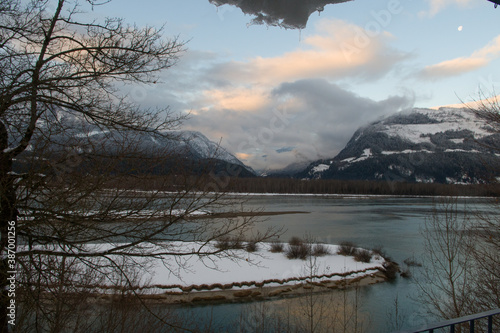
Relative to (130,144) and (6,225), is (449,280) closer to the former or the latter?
(130,144)

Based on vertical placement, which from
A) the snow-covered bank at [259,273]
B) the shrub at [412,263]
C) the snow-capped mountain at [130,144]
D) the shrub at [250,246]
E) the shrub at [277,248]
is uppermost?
the snow-capped mountain at [130,144]

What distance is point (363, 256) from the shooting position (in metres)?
19.0

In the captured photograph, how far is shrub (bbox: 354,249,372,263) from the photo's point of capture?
1873 cm

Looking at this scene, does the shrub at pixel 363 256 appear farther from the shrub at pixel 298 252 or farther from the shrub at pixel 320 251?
the shrub at pixel 298 252

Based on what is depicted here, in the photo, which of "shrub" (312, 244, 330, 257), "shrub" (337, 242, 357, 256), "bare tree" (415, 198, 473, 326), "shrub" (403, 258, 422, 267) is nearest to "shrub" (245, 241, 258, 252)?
"bare tree" (415, 198, 473, 326)

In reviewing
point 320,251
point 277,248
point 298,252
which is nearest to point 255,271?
point 298,252

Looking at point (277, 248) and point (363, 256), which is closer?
point (363, 256)

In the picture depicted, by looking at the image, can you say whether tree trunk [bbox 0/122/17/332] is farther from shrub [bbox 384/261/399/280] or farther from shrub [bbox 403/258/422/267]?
shrub [bbox 403/258/422/267]

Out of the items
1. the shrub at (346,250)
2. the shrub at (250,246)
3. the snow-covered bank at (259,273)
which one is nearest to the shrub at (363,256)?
the snow-covered bank at (259,273)

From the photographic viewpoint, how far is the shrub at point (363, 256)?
18731 mm

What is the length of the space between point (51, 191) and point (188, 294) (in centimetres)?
1188

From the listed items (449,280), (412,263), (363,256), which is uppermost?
(449,280)

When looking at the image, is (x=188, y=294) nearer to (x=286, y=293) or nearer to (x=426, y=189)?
(x=286, y=293)

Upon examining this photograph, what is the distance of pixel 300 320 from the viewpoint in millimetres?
11477
